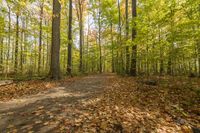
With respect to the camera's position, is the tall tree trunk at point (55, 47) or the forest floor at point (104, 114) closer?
the forest floor at point (104, 114)

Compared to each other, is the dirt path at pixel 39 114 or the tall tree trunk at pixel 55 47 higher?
the tall tree trunk at pixel 55 47

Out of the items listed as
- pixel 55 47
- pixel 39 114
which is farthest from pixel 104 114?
pixel 55 47

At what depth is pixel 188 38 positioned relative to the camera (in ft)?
26.4

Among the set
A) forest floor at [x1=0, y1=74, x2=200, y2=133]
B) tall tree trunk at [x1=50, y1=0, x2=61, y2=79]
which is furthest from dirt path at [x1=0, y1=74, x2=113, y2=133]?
tall tree trunk at [x1=50, y1=0, x2=61, y2=79]

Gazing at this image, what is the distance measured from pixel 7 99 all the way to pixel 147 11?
11.4 meters

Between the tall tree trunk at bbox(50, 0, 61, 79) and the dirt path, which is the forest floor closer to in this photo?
the dirt path

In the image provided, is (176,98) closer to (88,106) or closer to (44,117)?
(88,106)

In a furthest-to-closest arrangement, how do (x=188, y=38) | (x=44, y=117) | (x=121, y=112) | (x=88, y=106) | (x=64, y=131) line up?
1. (x=188, y=38)
2. (x=88, y=106)
3. (x=121, y=112)
4. (x=44, y=117)
5. (x=64, y=131)

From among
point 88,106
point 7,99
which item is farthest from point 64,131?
point 7,99

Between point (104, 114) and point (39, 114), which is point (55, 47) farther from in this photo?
point (104, 114)

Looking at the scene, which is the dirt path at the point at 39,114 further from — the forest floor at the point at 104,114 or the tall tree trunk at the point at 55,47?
the tall tree trunk at the point at 55,47

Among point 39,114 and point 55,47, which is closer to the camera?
point 39,114

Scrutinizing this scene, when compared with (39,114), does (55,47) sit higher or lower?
higher

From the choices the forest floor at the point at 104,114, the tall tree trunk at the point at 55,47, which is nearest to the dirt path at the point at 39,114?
the forest floor at the point at 104,114
